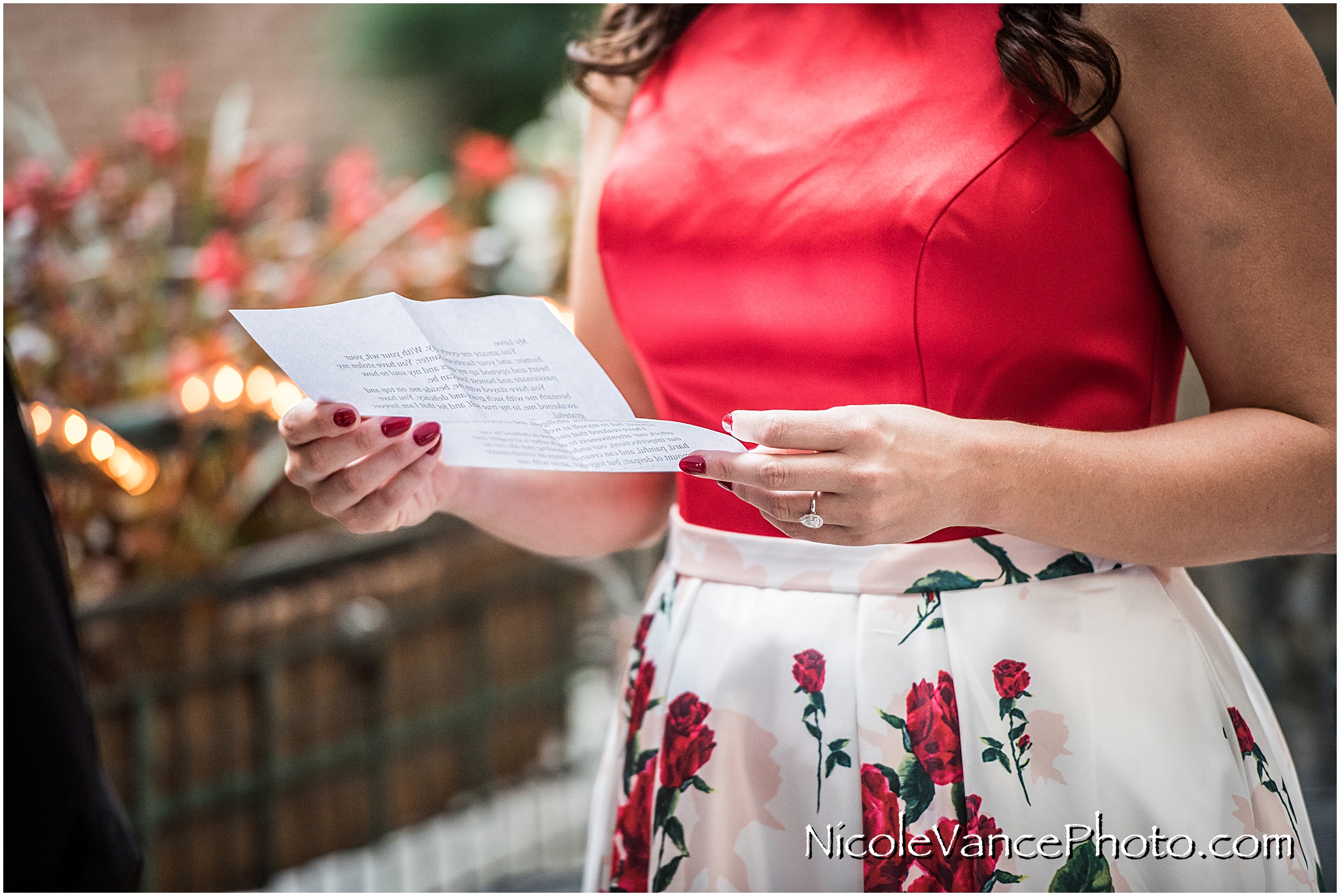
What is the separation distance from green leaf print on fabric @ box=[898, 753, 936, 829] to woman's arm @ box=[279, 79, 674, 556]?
487mm

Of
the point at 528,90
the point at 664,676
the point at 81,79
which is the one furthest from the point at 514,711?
the point at 81,79

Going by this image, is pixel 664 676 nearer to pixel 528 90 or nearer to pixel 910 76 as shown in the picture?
pixel 910 76

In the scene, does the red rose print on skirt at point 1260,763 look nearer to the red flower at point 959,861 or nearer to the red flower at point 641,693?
the red flower at point 959,861

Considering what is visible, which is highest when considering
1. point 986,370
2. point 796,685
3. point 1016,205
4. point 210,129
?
point 1016,205

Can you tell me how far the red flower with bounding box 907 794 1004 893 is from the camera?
2.86 feet

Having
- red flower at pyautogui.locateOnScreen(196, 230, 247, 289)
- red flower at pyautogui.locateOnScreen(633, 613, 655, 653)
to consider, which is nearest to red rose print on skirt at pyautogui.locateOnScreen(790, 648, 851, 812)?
red flower at pyautogui.locateOnScreen(633, 613, 655, 653)

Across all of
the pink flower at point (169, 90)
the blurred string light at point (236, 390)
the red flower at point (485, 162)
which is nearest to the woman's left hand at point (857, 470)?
the blurred string light at point (236, 390)

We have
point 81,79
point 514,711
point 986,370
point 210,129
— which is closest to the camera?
point 986,370

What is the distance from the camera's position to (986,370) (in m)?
0.91

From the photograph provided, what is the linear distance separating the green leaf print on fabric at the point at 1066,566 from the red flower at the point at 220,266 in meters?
2.13

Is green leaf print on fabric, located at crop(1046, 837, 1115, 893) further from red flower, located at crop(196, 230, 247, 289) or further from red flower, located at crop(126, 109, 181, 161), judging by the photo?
red flower, located at crop(126, 109, 181, 161)

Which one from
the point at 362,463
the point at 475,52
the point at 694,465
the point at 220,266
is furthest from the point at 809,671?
the point at 475,52

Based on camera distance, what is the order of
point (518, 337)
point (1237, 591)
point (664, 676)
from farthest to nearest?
1. point (1237, 591)
2. point (664, 676)
3. point (518, 337)

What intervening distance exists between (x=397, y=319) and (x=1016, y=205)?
511 mm
